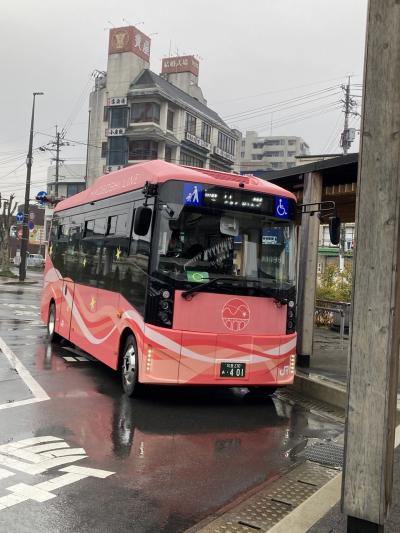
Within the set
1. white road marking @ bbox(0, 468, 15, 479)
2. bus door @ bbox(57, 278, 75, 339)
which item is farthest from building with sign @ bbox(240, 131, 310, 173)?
white road marking @ bbox(0, 468, 15, 479)

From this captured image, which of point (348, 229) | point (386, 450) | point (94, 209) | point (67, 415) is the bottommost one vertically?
point (67, 415)

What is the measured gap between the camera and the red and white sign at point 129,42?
59.3 metres

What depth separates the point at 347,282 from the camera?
19625 mm

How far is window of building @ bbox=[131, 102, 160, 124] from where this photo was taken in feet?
188

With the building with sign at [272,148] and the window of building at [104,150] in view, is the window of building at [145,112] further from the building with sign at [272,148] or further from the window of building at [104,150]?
the building with sign at [272,148]

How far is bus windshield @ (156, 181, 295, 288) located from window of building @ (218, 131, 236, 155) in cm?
6232

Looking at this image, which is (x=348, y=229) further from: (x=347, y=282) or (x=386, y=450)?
(x=386, y=450)

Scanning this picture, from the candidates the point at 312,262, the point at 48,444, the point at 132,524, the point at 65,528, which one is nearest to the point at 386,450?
the point at 132,524

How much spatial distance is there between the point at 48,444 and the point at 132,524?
6.51 ft

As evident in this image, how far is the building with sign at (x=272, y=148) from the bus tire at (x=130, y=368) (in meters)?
105

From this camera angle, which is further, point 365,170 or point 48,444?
point 48,444

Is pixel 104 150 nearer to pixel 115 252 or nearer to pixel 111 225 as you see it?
pixel 111 225

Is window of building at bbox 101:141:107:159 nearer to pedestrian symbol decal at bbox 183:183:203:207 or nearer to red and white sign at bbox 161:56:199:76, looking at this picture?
red and white sign at bbox 161:56:199:76

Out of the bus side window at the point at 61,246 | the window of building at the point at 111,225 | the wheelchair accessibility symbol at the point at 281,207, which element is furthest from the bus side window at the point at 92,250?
the wheelchair accessibility symbol at the point at 281,207
